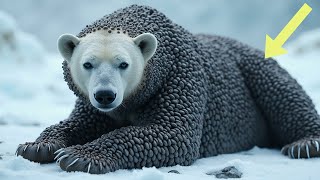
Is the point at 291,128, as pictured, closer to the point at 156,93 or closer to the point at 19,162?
the point at 156,93

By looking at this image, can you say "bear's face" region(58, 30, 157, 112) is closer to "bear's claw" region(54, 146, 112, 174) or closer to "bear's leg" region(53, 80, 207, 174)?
"bear's leg" region(53, 80, 207, 174)

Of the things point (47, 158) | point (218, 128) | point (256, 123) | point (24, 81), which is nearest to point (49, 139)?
point (47, 158)

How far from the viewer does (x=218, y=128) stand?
546cm

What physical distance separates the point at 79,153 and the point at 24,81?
11476 mm

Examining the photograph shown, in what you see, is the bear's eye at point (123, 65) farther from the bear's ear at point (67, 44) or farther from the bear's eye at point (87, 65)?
the bear's ear at point (67, 44)

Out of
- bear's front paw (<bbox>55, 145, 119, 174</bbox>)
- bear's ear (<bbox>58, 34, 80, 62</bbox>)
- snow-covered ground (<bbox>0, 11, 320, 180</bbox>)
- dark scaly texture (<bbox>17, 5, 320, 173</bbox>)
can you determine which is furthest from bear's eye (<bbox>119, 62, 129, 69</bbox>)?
snow-covered ground (<bbox>0, 11, 320, 180</bbox>)

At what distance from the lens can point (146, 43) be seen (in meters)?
4.56

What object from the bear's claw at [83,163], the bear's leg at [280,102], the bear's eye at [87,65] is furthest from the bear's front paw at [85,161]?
the bear's leg at [280,102]

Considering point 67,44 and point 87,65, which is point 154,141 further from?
point 67,44

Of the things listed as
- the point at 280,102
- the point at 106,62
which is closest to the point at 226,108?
the point at 280,102

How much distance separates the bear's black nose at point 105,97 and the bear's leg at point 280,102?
7.51ft

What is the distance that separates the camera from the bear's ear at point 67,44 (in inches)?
179

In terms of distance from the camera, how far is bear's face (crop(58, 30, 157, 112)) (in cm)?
414

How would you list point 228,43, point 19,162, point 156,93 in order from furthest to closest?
point 228,43 → point 156,93 → point 19,162
